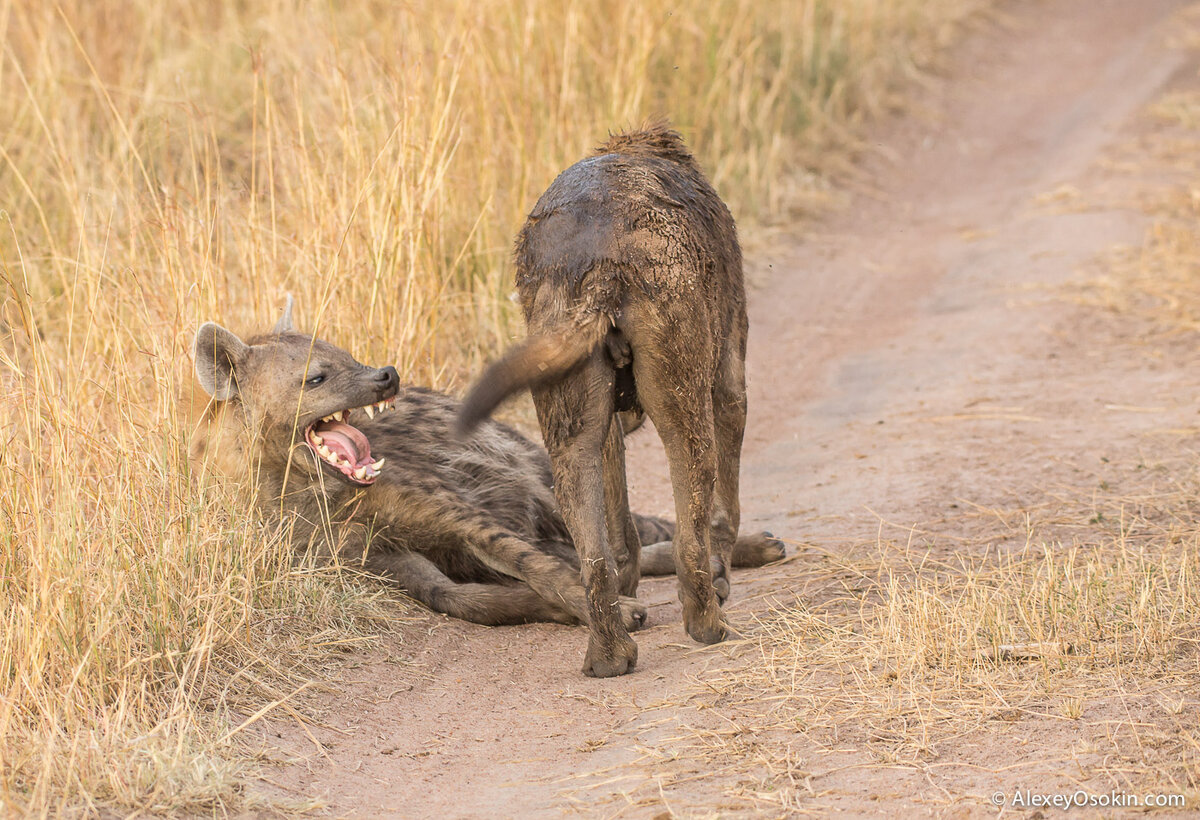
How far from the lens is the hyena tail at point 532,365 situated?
117 inches

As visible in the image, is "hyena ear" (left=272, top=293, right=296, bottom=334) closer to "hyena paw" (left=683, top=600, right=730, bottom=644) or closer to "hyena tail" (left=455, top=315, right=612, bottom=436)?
"hyena tail" (left=455, top=315, right=612, bottom=436)

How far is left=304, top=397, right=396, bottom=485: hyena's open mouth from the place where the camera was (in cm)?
401

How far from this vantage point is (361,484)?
396cm

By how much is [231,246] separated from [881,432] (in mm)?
3066

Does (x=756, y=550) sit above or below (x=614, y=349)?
below

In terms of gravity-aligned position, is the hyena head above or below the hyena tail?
below

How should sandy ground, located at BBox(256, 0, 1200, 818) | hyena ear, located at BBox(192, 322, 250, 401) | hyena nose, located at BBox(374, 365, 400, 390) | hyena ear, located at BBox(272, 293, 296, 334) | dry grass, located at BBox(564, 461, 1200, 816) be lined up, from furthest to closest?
hyena ear, located at BBox(272, 293, 296, 334) → hyena nose, located at BBox(374, 365, 400, 390) → hyena ear, located at BBox(192, 322, 250, 401) → sandy ground, located at BBox(256, 0, 1200, 818) → dry grass, located at BBox(564, 461, 1200, 816)

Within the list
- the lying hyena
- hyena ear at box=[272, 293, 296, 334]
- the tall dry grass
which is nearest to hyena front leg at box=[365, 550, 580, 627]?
the lying hyena

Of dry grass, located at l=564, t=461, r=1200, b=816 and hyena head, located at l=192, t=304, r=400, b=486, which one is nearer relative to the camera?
dry grass, located at l=564, t=461, r=1200, b=816

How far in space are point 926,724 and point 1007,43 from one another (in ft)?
36.3

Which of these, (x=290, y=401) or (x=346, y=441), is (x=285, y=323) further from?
(x=346, y=441)

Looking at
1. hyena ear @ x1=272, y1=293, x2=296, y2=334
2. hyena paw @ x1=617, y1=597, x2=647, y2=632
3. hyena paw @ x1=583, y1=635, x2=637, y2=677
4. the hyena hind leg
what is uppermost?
Answer: hyena ear @ x1=272, y1=293, x2=296, y2=334

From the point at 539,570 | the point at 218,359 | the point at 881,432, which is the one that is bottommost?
the point at 881,432

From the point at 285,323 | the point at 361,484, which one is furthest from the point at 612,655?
the point at 285,323
